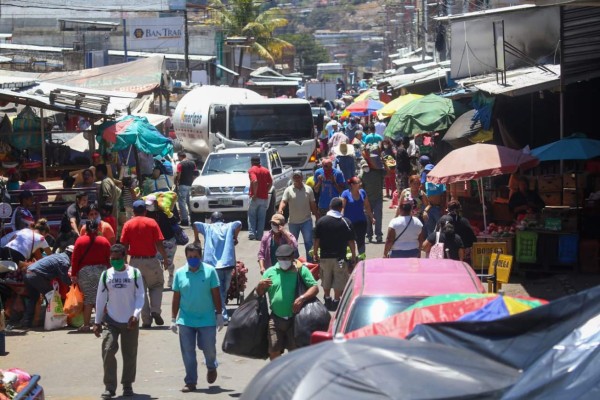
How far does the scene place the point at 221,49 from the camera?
224 ft

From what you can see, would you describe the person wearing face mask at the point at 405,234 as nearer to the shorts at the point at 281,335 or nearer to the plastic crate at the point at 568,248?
the plastic crate at the point at 568,248

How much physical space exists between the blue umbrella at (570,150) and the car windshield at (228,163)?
8826 millimetres

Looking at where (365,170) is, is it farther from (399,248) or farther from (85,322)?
(85,322)

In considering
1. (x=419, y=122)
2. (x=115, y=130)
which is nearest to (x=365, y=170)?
(x=419, y=122)

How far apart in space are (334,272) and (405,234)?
3.61 feet

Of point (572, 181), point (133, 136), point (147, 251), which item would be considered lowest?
point (147, 251)

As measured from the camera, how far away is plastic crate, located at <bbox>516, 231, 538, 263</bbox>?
52.0 ft

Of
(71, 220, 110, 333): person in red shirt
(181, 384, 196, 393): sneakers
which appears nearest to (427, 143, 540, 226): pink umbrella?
(71, 220, 110, 333): person in red shirt

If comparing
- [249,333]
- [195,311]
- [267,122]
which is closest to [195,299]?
[195,311]

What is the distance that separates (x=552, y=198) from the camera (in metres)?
17.7

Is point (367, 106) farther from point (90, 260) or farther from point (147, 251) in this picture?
point (90, 260)

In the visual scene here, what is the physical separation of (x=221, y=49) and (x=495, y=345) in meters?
63.5

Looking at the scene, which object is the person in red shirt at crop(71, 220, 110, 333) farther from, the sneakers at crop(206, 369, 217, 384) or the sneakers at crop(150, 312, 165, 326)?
the sneakers at crop(206, 369, 217, 384)

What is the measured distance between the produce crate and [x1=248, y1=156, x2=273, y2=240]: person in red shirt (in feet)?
18.0
